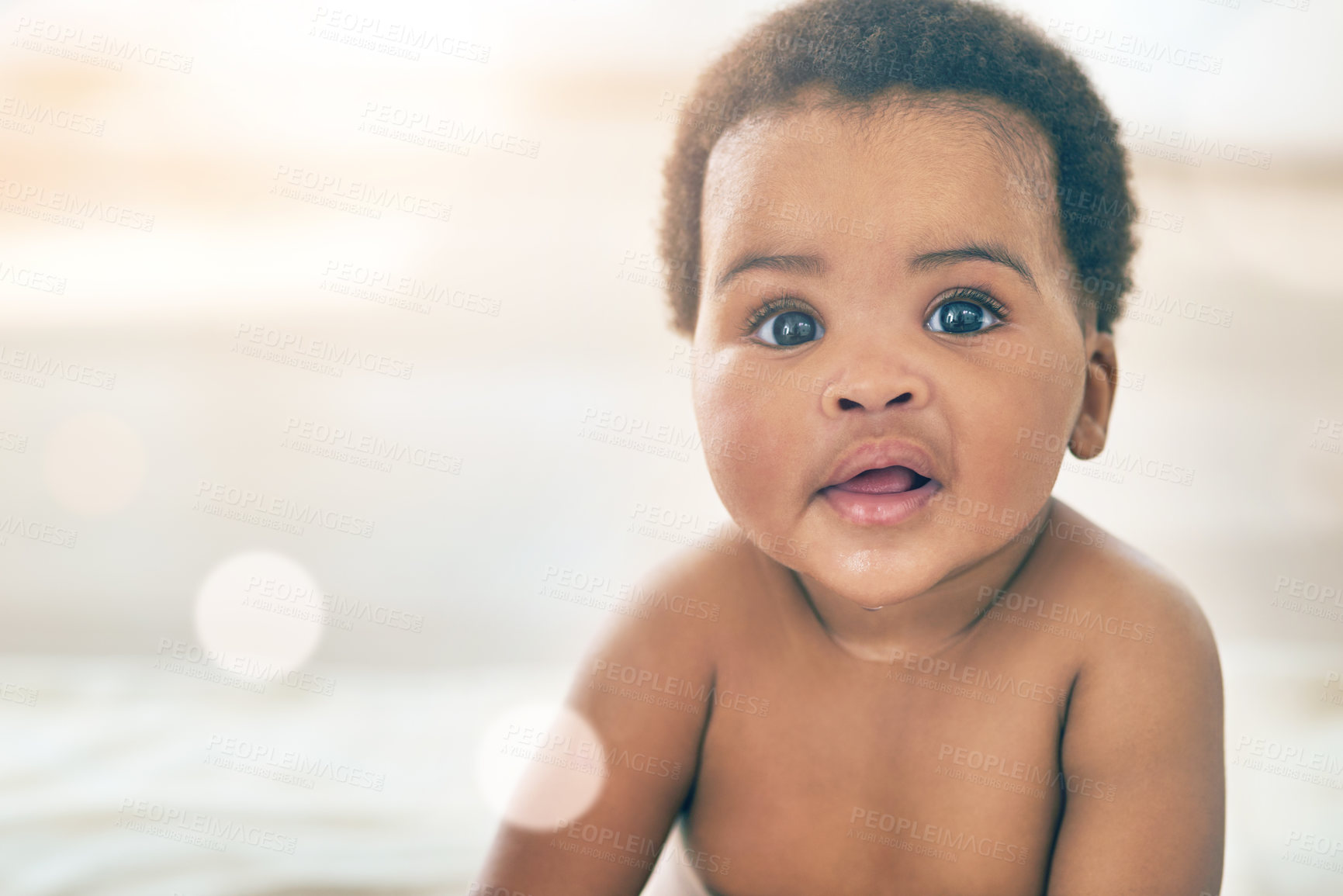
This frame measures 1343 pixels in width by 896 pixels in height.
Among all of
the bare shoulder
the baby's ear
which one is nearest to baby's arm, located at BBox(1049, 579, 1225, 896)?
the bare shoulder

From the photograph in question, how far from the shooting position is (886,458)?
2.85ft

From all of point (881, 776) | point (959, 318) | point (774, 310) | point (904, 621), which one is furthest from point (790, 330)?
point (881, 776)

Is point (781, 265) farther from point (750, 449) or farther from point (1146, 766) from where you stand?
point (1146, 766)

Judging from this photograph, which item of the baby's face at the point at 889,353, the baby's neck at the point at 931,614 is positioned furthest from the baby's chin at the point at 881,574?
the baby's neck at the point at 931,614

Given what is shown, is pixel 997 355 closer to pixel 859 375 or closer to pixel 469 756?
pixel 859 375

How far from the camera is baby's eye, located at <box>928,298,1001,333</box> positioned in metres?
0.89

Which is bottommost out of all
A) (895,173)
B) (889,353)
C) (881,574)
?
(881,574)

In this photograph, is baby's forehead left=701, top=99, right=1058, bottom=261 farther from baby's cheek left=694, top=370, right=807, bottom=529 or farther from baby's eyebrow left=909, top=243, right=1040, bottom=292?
baby's cheek left=694, top=370, right=807, bottom=529

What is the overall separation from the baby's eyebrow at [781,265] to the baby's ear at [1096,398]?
0.95ft

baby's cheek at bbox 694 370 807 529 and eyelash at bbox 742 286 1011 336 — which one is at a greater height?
eyelash at bbox 742 286 1011 336

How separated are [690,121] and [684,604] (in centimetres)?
45

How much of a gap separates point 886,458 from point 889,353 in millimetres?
79

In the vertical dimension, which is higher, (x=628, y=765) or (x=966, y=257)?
(x=966, y=257)

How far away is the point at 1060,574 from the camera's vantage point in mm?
1015
